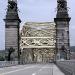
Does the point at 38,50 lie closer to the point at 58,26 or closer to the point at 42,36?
the point at 42,36

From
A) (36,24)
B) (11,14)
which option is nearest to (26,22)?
(36,24)

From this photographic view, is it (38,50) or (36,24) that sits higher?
(36,24)

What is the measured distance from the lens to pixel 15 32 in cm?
8150

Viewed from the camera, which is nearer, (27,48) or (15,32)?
(15,32)

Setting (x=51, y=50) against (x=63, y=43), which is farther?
(x=51, y=50)

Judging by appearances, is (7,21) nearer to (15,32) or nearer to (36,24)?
(15,32)

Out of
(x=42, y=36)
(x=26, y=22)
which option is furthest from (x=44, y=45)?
(x=26, y=22)

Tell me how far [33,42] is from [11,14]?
1146cm

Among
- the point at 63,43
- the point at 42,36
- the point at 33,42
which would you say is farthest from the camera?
the point at 42,36

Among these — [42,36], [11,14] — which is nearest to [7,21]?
[11,14]

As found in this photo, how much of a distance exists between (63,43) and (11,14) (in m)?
13.1

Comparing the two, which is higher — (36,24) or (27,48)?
(36,24)

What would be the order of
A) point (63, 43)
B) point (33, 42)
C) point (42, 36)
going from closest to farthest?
point (63, 43) → point (33, 42) → point (42, 36)

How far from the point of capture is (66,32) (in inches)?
3211
